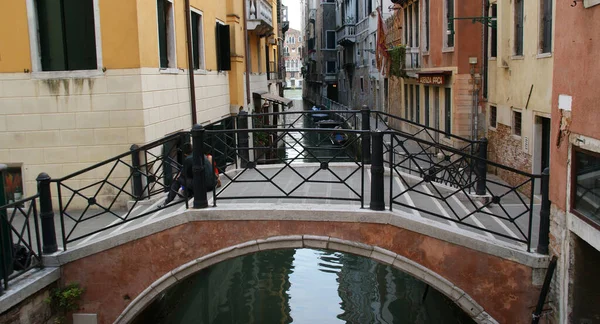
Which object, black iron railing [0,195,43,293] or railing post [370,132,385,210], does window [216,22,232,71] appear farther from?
railing post [370,132,385,210]

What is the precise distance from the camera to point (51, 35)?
10.2 m

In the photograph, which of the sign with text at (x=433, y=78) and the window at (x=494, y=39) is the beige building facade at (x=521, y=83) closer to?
the window at (x=494, y=39)

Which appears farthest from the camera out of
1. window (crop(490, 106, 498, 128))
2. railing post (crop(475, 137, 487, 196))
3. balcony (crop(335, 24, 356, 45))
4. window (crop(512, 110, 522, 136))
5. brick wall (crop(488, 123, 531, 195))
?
balcony (crop(335, 24, 356, 45))

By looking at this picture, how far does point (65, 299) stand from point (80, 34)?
494 centimetres

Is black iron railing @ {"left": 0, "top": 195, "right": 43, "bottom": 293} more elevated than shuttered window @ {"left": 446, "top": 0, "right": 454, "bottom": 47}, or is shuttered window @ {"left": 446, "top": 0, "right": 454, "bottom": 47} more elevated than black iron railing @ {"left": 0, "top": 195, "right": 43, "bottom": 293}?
shuttered window @ {"left": 446, "top": 0, "right": 454, "bottom": 47}

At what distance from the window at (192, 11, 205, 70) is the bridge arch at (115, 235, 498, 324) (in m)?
7.76

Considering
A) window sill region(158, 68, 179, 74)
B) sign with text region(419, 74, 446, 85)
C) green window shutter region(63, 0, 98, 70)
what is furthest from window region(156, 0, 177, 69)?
sign with text region(419, 74, 446, 85)

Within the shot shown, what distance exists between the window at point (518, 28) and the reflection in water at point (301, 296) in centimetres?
596

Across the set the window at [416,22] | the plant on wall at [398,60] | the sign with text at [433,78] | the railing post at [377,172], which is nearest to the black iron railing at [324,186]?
the railing post at [377,172]

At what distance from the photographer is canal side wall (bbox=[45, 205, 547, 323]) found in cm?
699

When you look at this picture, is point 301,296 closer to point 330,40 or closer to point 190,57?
point 190,57

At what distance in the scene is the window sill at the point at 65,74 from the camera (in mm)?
10211

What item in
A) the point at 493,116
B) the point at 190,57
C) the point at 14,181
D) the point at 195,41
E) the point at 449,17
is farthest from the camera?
the point at 449,17

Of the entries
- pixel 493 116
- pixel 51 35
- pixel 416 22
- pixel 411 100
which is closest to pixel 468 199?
pixel 51 35
